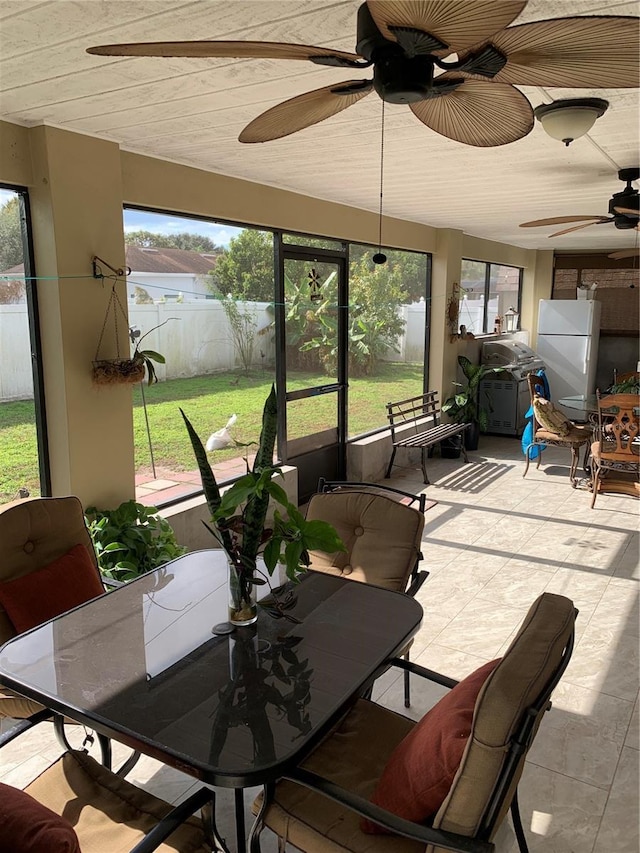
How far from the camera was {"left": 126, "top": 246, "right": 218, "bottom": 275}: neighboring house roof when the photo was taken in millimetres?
3974

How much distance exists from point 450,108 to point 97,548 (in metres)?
2.65

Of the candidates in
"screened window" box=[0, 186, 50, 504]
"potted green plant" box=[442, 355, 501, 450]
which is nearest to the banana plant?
"potted green plant" box=[442, 355, 501, 450]

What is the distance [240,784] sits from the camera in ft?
4.96

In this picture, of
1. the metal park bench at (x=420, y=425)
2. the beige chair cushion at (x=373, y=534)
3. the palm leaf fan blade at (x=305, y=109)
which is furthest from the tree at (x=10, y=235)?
the metal park bench at (x=420, y=425)

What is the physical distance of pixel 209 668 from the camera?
195 cm

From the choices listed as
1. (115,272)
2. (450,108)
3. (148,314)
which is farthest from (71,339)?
(450,108)

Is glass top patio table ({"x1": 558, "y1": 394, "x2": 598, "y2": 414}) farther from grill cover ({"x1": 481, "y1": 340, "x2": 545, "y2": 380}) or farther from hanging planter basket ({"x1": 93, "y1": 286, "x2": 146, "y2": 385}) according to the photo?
hanging planter basket ({"x1": 93, "y1": 286, "x2": 146, "y2": 385})

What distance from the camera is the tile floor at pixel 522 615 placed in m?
2.36

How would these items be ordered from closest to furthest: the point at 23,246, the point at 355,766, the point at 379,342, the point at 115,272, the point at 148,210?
the point at 355,766 < the point at 23,246 < the point at 115,272 < the point at 148,210 < the point at 379,342

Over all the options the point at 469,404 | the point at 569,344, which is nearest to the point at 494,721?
the point at 469,404

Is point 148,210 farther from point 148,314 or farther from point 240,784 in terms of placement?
point 240,784

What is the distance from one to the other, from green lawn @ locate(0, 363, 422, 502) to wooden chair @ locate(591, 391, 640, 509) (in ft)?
7.50

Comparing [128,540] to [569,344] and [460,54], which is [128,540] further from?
[569,344]

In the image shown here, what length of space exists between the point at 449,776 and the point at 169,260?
11.6 feet
